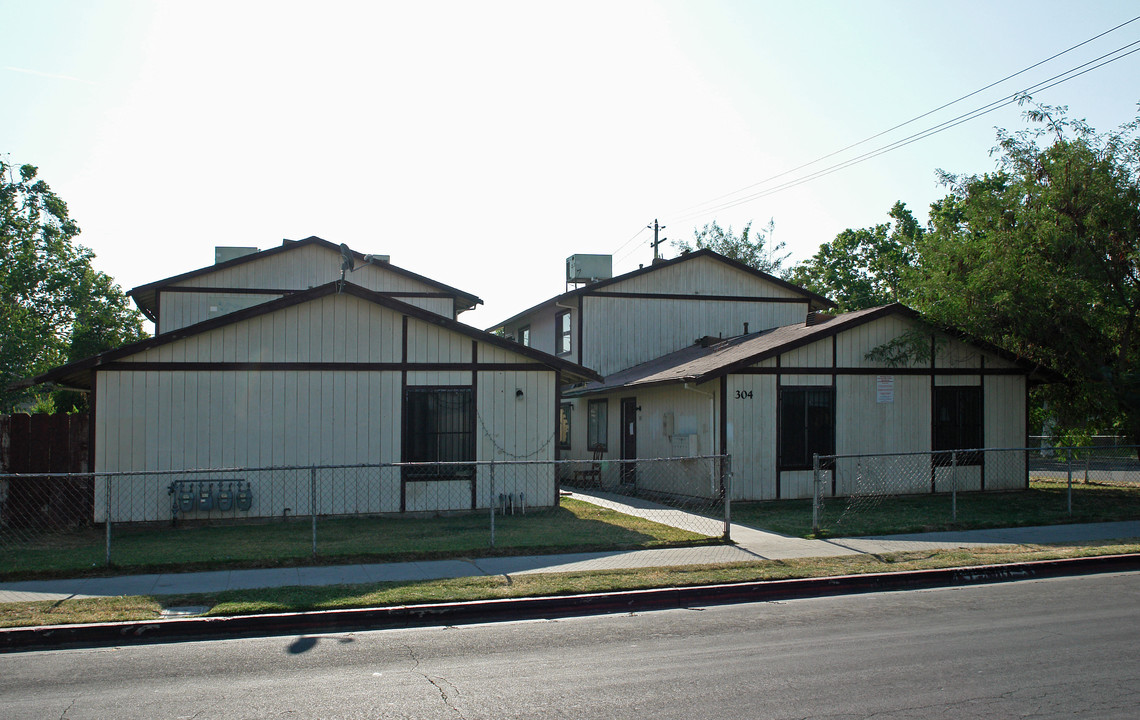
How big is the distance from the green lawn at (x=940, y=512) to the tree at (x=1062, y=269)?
96.3 inches

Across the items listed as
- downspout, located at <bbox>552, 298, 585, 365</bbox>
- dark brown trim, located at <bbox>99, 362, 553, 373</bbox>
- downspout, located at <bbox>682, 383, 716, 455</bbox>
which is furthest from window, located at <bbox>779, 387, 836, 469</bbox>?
downspout, located at <bbox>552, 298, 585, 365</bbox>

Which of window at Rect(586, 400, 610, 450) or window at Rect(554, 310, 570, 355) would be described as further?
window at Rect(554, 310, 570, 355)

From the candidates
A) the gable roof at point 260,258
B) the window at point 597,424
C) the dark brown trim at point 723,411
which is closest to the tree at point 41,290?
the gable roof at point 260,258

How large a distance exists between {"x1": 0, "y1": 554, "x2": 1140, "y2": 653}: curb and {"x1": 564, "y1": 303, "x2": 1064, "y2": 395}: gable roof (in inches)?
289

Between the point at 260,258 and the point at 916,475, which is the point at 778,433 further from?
the point at 260,258

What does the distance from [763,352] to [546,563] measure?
Answer: 8461mm

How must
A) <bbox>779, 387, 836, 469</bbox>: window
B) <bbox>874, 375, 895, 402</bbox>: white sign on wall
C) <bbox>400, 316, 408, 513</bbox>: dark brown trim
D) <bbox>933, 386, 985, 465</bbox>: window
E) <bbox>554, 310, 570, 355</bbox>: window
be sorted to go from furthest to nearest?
<bbox>554, 310, 570, 355</bbox>: window
<bbox>933, 386, 985, 465</bbox>: window
<bbox>874, 375, 895, 402</bbox>: white sign on wall
<bbox>779, 387, 836, 469</bbox>: window
<bbox>400, 316, 408, 513</bbox>: dark brown trim

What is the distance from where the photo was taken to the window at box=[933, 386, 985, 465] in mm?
19266

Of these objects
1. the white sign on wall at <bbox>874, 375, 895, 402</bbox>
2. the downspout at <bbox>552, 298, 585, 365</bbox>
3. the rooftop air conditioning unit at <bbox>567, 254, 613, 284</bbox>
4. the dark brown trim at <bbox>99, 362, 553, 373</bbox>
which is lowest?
the white sign on wall at <bbox>874, 375, 895, 402</bbox>

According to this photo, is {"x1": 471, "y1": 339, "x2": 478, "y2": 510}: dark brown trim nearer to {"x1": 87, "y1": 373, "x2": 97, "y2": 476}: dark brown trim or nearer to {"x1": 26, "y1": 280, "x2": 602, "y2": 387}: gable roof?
{"x1": 26, "y1": 280, "x2": 602, "y2": 387}: gable roof

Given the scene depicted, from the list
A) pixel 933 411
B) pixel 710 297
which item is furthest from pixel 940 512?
pixel 710 297

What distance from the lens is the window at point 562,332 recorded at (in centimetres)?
2650

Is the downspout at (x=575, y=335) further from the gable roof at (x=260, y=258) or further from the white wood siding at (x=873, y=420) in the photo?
the white wood siding at (x=873, y=420)

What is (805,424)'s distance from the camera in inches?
724
